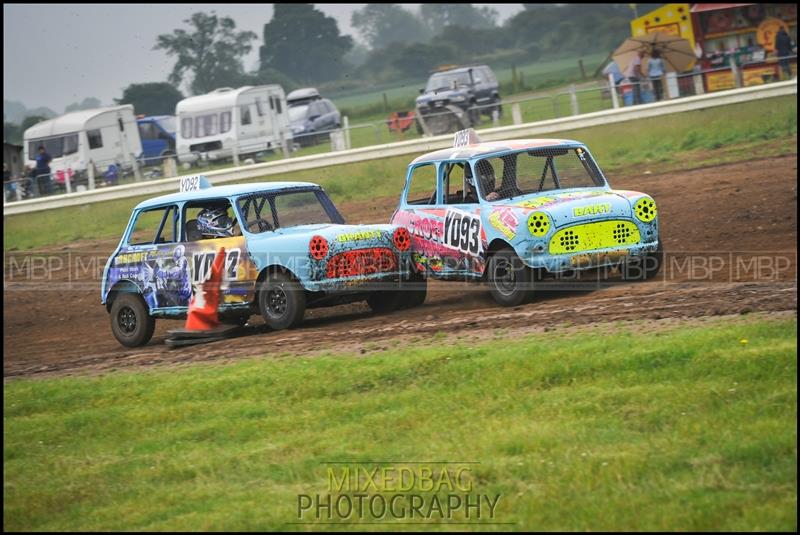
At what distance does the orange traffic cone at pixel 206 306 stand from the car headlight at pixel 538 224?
344 cm

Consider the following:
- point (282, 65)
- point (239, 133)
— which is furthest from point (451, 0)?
point (239, 133)

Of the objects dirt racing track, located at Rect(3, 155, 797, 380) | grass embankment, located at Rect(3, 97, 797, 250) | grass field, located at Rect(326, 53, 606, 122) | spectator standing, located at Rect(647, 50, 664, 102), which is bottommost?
dirt racing track, located at Rect(3, 155, 797, 380)

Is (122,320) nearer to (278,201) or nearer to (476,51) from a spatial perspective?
(278,201)

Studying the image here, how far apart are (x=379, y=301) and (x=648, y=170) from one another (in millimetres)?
10823

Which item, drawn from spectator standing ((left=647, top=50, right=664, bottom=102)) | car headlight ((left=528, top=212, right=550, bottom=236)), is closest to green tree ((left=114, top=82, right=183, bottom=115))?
spectator standing ((left=647, top=50, right=664, bottom=102))

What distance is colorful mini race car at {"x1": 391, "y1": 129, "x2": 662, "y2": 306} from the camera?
1137cm

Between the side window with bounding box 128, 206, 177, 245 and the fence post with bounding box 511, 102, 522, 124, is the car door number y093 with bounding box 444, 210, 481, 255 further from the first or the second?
the fence post with bounding box 511, 102, 522, 124

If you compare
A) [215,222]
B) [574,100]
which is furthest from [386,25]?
[215,222]

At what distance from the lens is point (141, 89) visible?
52.4 m

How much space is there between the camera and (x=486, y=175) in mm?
12289

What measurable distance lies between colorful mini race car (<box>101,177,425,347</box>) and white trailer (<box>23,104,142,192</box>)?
25.9m

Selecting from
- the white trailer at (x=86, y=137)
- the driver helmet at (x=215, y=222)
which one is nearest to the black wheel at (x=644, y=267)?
the driver helmet at (x=215, y=222)

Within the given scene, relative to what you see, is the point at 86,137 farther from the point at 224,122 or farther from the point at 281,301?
the point at 281,301

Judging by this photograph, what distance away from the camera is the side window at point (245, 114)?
38406 mm
